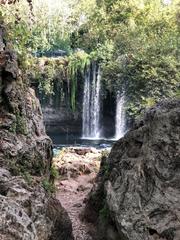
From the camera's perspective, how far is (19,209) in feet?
13.1

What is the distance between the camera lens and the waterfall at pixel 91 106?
69.7 feet

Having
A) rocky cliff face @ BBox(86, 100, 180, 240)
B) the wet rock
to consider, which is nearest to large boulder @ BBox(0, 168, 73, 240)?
rocky cliff face @ BBox(86, 100, 180, 240)

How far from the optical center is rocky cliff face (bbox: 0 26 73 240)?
389 centimetres

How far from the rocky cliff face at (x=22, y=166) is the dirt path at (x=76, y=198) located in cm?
92

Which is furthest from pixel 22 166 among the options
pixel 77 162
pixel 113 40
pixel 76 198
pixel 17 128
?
pixel 113 40

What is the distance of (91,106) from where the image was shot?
70.8ft

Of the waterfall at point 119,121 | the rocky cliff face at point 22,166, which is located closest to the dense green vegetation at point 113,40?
the waterfall at point 119,121

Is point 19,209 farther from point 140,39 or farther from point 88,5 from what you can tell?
point 88,5

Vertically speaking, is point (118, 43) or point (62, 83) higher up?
point (118, 43)

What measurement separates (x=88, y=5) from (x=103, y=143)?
9.69 m

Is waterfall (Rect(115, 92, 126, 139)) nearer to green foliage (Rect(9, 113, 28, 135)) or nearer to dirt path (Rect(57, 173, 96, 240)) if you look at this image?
dirt path (Rect(57, 173, 96, 240))

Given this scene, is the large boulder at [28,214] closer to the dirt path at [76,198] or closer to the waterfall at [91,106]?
the dirt path at [76,198]

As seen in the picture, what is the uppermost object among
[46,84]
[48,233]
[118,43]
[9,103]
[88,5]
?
[88,5]

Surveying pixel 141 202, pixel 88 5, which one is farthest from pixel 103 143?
pixel 141 202
